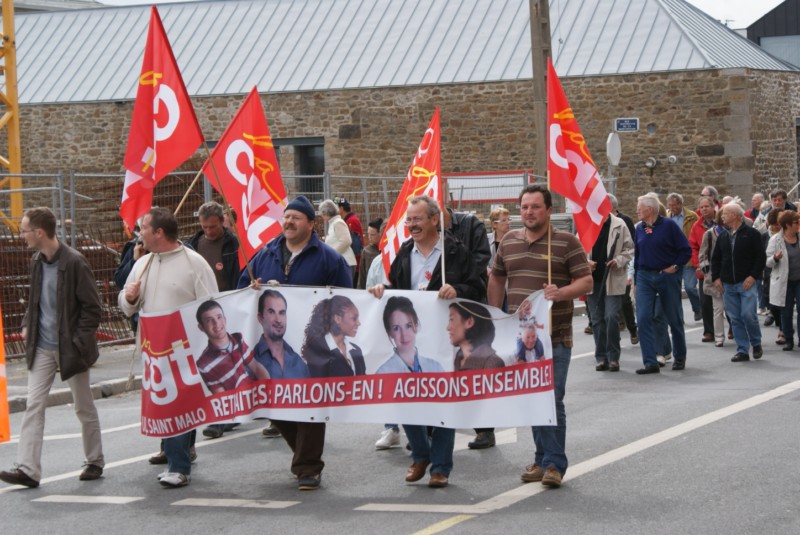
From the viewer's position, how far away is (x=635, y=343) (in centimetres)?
1636

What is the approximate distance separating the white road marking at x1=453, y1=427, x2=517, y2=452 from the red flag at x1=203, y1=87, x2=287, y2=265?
7.50 feet

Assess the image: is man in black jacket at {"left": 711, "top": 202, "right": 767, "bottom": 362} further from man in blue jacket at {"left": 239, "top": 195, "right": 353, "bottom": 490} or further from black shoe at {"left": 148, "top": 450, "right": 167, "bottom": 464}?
black shoe at {"left": 148, "top": 450, "right": 167, "bottom": 464}

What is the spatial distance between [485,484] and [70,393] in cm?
655

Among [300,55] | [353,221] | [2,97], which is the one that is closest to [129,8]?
[300,55]

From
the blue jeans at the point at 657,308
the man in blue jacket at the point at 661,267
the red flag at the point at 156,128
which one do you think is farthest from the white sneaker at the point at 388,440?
the man in blue jacket at the point at 661,267

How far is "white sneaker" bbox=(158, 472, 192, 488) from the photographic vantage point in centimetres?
838

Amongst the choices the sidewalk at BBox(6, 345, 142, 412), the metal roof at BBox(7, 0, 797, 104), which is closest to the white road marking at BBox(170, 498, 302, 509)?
the sidewalk at BBox(6, 345, 142, 412)

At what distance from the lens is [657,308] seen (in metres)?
14.0

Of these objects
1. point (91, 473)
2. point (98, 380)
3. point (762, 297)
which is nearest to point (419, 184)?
point (91, 473)

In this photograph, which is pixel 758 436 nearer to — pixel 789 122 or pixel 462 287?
pixel 462 287

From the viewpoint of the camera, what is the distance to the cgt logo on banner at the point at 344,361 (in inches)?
314

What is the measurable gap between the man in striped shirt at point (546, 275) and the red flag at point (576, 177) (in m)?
1.20

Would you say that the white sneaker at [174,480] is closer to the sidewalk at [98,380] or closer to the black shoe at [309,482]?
the black shoe at [309,482]

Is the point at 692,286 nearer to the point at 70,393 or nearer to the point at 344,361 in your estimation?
the point at 70,393
